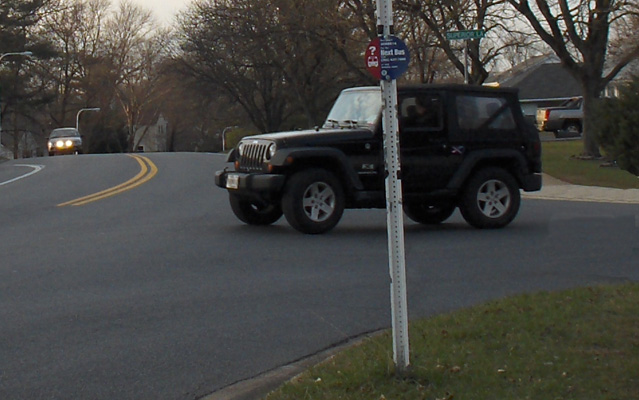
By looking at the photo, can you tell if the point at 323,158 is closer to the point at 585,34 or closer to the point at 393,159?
the point at 393,159

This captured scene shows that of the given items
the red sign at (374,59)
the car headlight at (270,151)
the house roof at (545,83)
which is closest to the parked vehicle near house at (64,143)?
the house roof at (545,83)

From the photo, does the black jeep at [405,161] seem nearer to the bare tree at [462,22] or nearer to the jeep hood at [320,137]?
the jeep hood at [320,137]

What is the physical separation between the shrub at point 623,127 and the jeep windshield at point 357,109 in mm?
4635

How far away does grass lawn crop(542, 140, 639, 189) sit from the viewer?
846 inches

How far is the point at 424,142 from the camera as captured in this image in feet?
42.0

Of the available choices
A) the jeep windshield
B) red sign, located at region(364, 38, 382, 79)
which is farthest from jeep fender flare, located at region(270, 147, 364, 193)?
red sign, located at region(364, 38, 382, 79)

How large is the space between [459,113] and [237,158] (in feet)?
10.3

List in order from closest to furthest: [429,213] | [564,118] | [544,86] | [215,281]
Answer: [215,281] → [429,213] → [564,118] → [544,86]

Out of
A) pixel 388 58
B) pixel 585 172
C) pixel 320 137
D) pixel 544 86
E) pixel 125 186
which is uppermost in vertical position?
pixel 544 86

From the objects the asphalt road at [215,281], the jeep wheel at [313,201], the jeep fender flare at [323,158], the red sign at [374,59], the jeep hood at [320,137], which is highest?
the red sign at [374,59]

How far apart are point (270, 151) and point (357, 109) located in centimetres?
149

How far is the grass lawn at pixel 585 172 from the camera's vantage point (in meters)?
21.5

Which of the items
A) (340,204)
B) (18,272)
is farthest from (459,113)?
(18,272)

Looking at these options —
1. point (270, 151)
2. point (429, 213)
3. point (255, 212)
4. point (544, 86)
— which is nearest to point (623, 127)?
point (270, 151)
